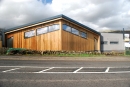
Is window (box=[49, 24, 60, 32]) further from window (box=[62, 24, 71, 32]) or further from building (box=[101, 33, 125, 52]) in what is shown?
building (box=[101, 33, 125, 52])

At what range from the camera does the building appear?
36.2 metres

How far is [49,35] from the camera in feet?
81.6

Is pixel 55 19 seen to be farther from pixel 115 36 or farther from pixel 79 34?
pixel 115 36

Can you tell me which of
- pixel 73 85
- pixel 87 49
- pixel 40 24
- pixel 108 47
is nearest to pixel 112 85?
pixel 73 85

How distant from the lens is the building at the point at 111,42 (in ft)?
119

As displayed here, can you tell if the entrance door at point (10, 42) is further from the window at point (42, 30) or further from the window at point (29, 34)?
the window at point (42, 30)

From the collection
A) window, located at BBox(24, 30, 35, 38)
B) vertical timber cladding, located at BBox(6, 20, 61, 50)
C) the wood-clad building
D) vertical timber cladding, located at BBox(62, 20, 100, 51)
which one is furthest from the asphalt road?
window, located at BBox(24, 30, 35, 38)

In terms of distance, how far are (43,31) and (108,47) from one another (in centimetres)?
1761

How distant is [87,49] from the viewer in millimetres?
28812

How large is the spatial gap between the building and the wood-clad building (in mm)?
10024

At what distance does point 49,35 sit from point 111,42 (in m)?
17.8

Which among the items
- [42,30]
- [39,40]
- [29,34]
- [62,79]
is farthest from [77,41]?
[62,79]

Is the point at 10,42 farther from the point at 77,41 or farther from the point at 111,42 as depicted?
the point at 111,42

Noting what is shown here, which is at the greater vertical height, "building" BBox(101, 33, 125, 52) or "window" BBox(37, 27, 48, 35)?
"window" BBox(37, 27, 48, 35)
